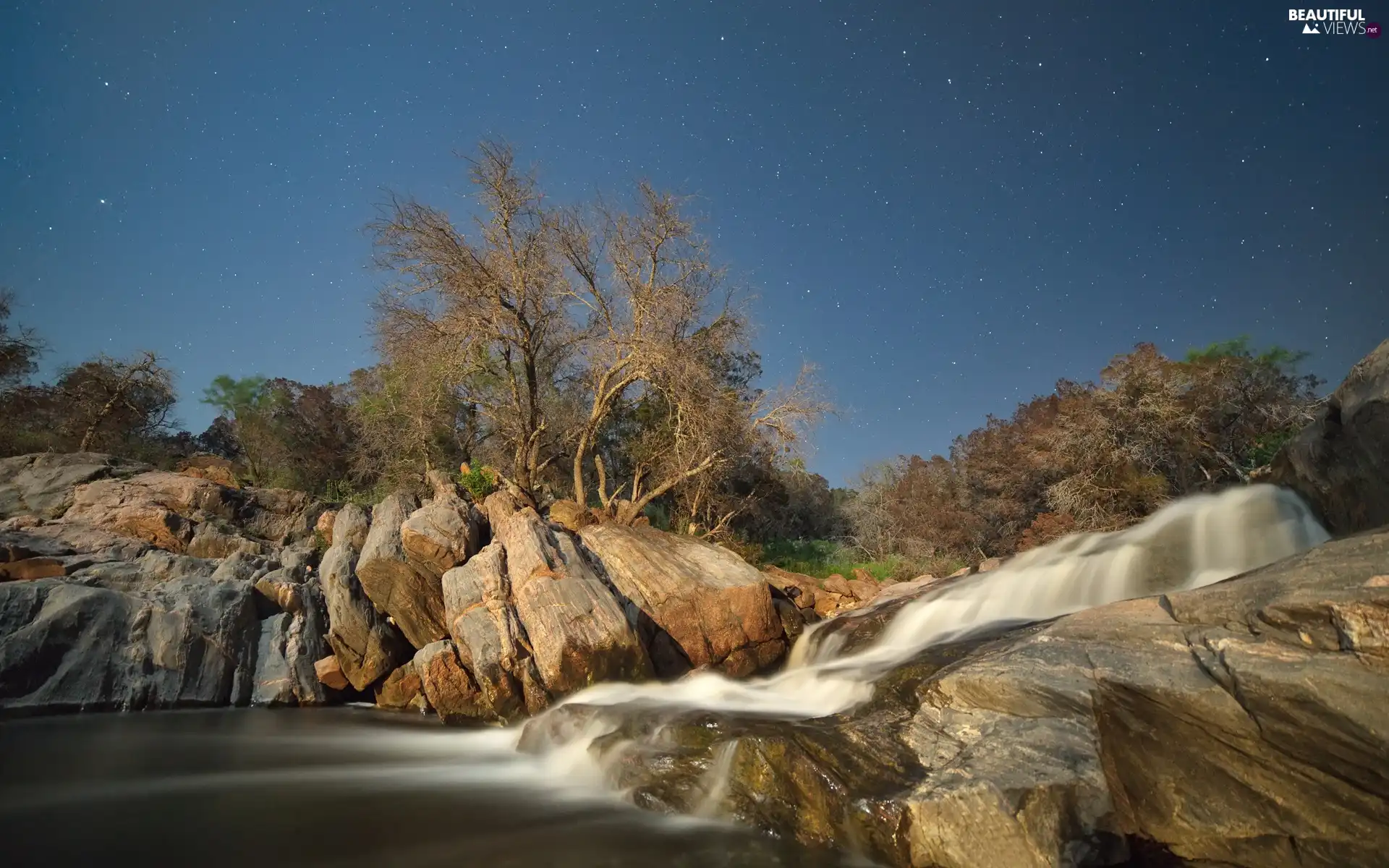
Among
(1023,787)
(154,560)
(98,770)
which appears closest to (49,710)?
(154,560)

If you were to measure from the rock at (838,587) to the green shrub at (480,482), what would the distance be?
30.7ft

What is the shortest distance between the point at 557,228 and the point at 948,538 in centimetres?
1659

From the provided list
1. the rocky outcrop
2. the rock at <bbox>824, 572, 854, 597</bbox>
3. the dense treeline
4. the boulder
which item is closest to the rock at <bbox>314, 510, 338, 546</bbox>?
the dense treeline

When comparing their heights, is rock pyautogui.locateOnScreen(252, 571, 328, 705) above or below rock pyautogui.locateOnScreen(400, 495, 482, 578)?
below

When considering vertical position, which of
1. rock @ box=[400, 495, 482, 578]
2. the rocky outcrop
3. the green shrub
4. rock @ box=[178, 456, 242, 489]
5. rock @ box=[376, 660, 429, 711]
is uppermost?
rock @ box=[178, 456, 242, 489]

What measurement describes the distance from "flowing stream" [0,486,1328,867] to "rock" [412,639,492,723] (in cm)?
43

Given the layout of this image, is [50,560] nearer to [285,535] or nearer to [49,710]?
[49,710]

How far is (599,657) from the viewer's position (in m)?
9.70

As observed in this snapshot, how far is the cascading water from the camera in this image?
7.81 m

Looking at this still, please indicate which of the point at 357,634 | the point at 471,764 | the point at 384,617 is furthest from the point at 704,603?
the point at 357,634

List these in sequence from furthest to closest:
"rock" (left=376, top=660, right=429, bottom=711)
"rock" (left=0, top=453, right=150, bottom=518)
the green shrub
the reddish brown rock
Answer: the green shrub < "rock" (left=0, top=453, right=150, bottom=518) < the reddish brown rock < "rock" (left=376, top=660, right=429, bottom=711)

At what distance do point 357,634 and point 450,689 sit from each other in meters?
3.14

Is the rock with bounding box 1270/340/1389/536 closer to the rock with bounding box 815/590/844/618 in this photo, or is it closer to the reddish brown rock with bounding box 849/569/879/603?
the reddish brown rock with bounding box 849/569/879/603

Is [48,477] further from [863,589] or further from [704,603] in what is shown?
[863,589]
